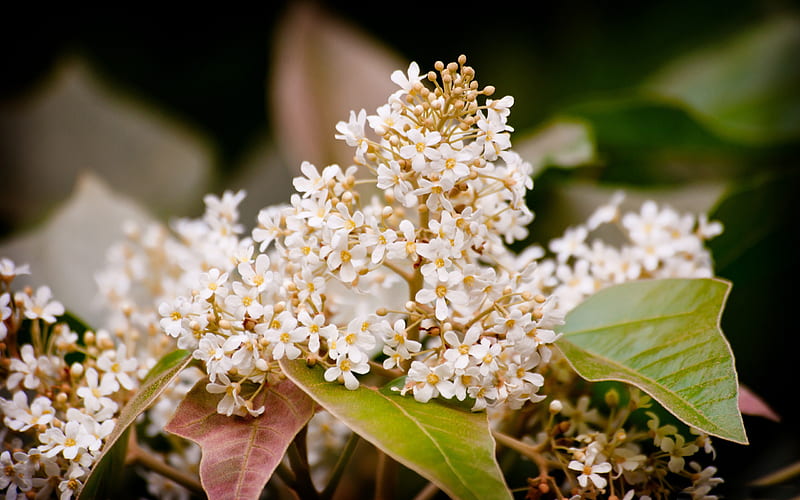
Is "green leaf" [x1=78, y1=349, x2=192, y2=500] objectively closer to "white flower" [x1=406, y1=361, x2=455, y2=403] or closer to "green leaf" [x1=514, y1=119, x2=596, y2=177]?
"white flower" [x1=406, y1=361, x2=455, y2=403]

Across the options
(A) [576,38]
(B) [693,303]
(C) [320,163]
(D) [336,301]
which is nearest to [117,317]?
(D) [336,301]

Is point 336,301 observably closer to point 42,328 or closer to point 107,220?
point 42,328

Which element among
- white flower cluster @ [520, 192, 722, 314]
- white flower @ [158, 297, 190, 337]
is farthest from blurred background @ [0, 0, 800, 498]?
white flower @ [158, 297, 190, 337]

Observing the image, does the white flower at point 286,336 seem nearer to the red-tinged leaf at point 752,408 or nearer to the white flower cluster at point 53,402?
the white flower cluster at point 53,402

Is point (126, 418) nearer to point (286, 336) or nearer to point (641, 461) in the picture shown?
point (286, 336)

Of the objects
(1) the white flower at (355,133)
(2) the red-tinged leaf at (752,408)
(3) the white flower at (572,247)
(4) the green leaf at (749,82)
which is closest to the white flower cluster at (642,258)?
(3) the white flower at (572,247)
